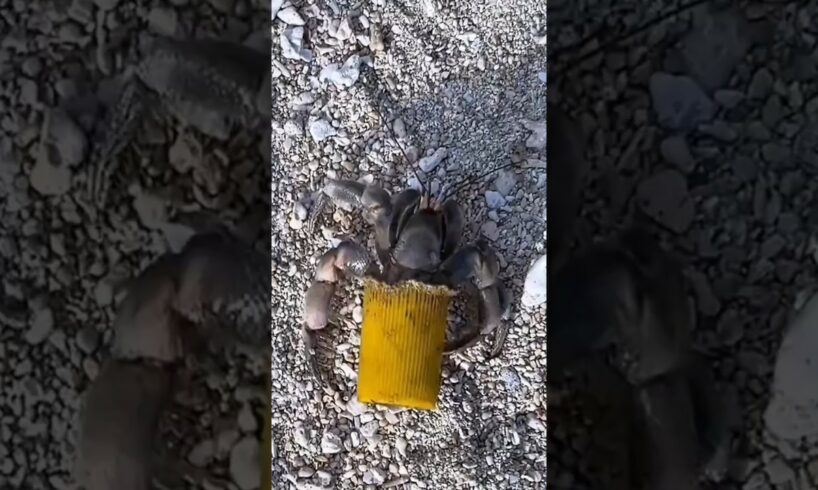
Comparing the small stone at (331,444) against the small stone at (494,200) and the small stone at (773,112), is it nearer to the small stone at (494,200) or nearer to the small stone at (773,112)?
the small stone at (494,200)

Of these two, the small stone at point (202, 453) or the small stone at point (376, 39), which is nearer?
the small stone at point (376, 39)

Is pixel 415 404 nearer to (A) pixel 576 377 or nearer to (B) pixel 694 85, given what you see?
(A) pixel 576 377

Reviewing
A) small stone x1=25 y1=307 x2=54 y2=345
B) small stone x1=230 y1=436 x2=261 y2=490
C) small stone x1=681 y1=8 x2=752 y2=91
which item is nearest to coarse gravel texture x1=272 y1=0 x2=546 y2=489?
small stone x1=230 y1=436 x2=261 y2=490

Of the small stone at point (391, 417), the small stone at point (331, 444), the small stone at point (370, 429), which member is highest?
the small stone at point (391, 417)

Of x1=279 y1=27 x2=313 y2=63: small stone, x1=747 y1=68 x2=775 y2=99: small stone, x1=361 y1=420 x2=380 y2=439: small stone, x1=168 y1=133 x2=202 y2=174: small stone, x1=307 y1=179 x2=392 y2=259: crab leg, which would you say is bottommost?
x1=361 y1=420 x2=380 y2=439: small stone

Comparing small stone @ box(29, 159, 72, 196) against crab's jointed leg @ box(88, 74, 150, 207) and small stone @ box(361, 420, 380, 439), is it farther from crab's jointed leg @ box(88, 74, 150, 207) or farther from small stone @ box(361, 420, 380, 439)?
small stone @ box(361, 420, 380, 439)

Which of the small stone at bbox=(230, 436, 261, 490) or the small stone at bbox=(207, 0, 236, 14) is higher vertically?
the small stone at bbox=(207, 0, 236, 14)

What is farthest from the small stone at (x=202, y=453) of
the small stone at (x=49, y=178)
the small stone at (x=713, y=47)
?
the small stone at (x=713, y=47)

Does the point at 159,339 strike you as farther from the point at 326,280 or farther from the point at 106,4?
the point at 106,4

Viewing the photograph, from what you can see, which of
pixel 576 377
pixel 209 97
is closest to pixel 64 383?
pixel 209 97
